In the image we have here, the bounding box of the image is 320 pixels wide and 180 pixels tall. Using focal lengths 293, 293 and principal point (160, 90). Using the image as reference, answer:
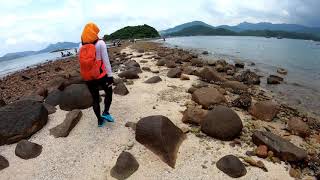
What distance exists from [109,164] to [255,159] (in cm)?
342

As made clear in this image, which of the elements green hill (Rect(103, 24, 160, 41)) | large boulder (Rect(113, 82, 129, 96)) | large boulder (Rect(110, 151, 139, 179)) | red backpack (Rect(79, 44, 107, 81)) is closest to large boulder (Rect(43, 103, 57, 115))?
large boulder (Rect(113, 82, 129, 96))

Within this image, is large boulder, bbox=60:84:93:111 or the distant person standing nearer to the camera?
the distant person standing

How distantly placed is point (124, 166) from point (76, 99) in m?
4.20

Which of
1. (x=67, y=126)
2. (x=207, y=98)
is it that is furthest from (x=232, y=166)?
(x=67, y=126)

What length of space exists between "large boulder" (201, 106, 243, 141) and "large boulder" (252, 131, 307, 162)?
0.53 metres

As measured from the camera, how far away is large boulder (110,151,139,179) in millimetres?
6387

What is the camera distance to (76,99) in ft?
32.4

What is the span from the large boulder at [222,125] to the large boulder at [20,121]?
4.75 meters

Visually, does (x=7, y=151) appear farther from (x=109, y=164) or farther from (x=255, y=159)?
(x=255, y=159)

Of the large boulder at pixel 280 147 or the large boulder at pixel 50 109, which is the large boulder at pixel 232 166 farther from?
the large boulder at pixel 50 109

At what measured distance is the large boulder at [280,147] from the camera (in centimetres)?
682

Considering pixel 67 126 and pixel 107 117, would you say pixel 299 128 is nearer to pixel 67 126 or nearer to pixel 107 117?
pixel 107 117

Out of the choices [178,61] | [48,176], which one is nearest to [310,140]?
[48,176]

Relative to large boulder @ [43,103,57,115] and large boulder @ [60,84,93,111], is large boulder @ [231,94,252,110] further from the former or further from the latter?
large boulder @ [43,103,57,115]
